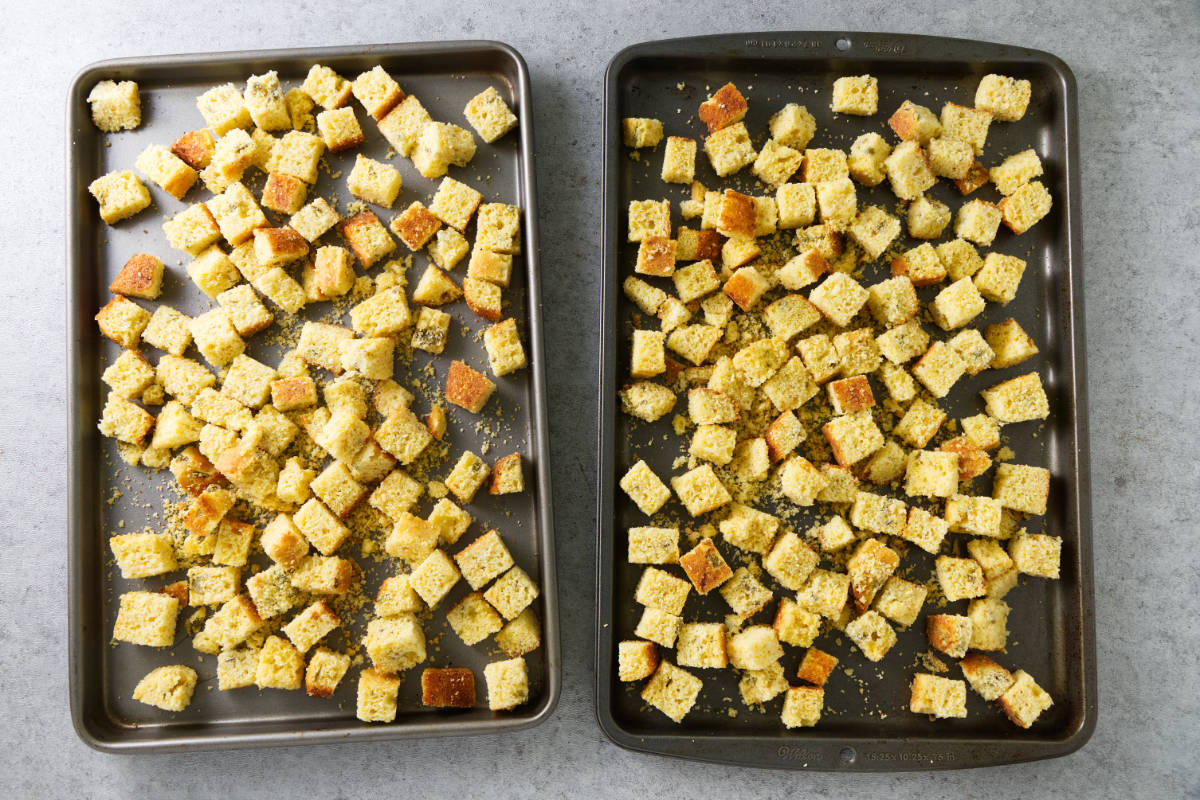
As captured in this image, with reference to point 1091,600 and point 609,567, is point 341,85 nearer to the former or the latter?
point 609,567

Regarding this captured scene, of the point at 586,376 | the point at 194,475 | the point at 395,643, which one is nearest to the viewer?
the point at 395,643

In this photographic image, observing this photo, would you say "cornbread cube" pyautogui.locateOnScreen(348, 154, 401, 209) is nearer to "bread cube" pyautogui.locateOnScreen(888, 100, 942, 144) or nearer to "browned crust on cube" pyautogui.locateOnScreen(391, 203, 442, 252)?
"browned crust on cube" pyautogui.locateOnScreen(391, 203, 442, 252)

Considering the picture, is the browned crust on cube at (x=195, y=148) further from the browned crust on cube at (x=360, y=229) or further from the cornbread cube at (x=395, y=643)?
the cornbread cube at (x=395, y=643)

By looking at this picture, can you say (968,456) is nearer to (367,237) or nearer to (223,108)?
(367,237)

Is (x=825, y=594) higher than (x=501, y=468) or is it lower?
lower

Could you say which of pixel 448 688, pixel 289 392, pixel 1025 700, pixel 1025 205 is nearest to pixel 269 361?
pixel 289 392

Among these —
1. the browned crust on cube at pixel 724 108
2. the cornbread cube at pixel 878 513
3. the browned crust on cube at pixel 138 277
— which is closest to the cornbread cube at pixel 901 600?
the cornbread cube at pixel 878 513
